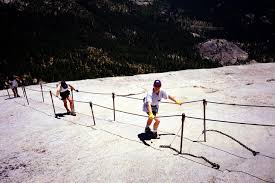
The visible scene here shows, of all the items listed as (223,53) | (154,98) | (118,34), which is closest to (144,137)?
(154,98)

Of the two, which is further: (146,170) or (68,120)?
(68,120)

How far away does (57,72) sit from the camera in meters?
27.2

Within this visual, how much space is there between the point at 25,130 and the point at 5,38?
86.7 ft

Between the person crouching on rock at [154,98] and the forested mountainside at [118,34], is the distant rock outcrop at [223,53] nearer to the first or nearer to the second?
the forested mountainside at [118,34]

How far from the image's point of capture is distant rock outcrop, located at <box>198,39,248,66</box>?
115ft

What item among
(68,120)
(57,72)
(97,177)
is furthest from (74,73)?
(97,177)

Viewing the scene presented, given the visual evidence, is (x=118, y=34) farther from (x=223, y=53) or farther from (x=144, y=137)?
(x=144, y=137)

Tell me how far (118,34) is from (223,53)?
14.7 m

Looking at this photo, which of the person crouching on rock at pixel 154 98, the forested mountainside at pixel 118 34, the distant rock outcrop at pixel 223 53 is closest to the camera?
the person crouching on rock at pixel 154 98

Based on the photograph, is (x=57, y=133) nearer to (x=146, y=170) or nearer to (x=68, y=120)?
(x=68, y=120)

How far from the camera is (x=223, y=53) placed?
35906 mm

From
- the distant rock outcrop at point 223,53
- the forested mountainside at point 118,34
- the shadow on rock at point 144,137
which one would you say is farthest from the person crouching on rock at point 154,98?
the distant rock outcrop at point 223,53

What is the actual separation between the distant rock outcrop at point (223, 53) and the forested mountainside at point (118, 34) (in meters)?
1.48

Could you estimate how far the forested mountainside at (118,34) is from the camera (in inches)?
1153
